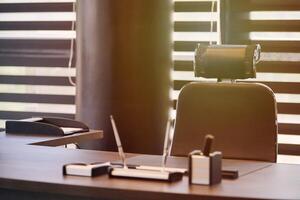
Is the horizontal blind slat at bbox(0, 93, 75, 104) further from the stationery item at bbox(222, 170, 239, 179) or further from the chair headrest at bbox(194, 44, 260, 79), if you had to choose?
the stationery item at bbox(222, 170, 239, 179)

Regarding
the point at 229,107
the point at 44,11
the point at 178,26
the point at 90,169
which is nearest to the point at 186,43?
the point at 178,26

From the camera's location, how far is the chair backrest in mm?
3021

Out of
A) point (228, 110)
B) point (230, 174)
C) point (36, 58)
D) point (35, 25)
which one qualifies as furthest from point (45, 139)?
point (35, 25)

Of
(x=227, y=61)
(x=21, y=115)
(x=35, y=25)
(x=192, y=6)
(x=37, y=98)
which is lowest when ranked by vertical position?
(x=21, y=115)

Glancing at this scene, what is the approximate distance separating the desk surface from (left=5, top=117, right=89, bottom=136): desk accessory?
2.57 ft

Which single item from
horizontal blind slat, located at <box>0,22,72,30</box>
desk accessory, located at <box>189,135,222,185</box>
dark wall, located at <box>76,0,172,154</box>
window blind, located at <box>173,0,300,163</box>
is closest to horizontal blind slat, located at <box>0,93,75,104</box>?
horizontal blind slat, located at <box>0,22,72,30</box>

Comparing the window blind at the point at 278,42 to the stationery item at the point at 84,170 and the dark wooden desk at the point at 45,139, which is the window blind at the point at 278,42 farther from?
the stationery item at the point at 84,170

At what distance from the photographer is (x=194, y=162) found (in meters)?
2.19

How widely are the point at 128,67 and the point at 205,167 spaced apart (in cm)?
202

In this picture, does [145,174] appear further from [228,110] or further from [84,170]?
[228,110]

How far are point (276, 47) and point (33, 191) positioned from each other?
262 cm

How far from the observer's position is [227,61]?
2.95 m

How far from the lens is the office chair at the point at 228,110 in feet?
9.73

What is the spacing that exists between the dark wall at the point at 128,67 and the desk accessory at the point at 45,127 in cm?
59
